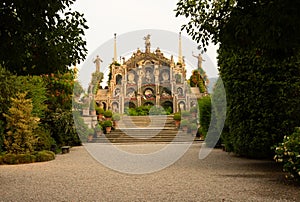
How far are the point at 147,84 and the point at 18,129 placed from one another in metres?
30.8

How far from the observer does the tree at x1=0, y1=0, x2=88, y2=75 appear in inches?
185

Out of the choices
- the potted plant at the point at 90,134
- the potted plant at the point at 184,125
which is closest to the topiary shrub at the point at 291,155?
the potted plant at the point at 90,134

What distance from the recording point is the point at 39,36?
5.24m

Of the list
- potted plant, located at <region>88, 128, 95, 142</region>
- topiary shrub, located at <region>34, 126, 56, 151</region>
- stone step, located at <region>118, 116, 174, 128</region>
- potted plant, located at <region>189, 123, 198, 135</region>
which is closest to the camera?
topiary shrub, located at <region>34, 126, 56, 151</region>

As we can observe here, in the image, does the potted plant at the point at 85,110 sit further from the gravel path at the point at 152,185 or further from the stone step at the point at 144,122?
the gravel path at the point at 152,185

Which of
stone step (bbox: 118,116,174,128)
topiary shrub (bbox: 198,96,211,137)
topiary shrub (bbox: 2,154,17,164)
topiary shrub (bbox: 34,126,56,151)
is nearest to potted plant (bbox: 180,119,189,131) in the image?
stone step (bbox: 118,116,174,128)

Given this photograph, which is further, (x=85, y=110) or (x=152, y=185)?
(x=85, y=110)

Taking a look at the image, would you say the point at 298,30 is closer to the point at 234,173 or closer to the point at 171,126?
the point at 234,173

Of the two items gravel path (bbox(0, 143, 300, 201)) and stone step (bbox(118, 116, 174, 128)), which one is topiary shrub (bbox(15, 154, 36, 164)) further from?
stone step (bbox(118, 116, 174, 128))

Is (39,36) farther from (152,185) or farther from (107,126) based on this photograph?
(107,126)

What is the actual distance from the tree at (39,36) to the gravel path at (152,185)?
2.05 meters

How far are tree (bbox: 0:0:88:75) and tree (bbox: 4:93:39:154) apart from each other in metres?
6.64

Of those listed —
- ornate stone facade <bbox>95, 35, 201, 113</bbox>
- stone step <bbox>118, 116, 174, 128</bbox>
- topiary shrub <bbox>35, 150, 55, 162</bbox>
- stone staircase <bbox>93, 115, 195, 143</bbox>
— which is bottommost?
topiary shrub <bbox>35, 150, 55, 162</bbox>

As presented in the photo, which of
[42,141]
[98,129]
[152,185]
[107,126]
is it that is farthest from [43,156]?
[107,126]
